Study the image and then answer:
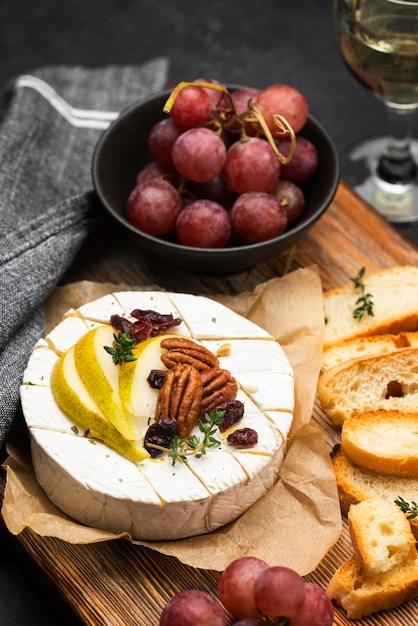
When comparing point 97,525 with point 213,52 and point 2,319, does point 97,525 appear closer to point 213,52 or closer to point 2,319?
point 2,319

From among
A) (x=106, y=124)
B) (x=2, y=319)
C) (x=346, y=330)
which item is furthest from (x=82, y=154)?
(x=346, y=330)

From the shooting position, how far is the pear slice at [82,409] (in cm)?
205

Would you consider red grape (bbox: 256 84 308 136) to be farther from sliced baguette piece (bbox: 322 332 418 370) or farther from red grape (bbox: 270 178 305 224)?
sliced baguette piece (bbox: 322 332 418 370)

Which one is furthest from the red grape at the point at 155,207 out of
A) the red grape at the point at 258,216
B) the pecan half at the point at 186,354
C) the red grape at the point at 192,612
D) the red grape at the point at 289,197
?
the red grape at the point at 192,612

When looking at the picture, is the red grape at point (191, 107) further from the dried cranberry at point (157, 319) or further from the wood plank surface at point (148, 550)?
the dried cranberry at point (157, 319)

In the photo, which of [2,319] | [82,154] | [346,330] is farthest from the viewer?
[82,154]

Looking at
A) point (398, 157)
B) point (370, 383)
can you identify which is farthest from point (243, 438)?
point (398, 157)

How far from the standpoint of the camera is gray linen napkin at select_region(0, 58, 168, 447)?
241cm

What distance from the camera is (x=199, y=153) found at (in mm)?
2434

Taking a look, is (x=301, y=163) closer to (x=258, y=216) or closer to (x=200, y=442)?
(x=258, y=216)

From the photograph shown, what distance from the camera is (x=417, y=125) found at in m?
3.40

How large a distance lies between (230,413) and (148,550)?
1.20ft

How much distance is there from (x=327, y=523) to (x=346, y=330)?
617mm

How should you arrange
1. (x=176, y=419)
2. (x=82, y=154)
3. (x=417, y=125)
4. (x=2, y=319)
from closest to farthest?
(x=176, y=419)
(x=2, y=319)
(x=82, y=154)
(x=417, y=125)
